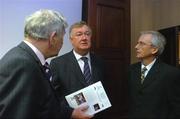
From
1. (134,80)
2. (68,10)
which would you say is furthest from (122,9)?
(134,80)

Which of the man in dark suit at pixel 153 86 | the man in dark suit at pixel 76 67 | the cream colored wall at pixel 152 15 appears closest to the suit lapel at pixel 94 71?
the man in dark suit at pixel 76 67

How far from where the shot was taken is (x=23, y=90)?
4.62 ft

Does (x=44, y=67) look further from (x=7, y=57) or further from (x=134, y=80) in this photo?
(x=134, y=80)

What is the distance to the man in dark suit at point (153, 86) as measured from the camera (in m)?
2.39

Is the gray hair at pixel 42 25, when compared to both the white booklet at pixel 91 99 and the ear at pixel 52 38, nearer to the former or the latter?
the ear at pixel 52 38

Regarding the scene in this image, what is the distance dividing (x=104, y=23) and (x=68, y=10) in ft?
1.46

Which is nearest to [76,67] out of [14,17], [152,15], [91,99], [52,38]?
[91,99]

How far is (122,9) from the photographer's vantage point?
3574 millimetres

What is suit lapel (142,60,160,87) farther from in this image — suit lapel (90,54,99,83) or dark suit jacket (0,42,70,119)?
dark suit jacket (0,42,70,119)

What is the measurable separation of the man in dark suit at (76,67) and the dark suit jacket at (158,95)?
402mm

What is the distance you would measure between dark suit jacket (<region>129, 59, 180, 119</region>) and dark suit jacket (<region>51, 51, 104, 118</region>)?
1.32 feet

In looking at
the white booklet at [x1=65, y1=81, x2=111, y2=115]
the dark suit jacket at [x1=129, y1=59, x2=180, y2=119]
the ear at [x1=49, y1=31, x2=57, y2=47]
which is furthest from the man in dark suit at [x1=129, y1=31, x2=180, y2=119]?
the ear at [x1=49, y1=31, x2=57, y2=47]

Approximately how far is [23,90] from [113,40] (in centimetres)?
220

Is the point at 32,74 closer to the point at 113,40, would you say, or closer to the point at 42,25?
the point at 42,25
